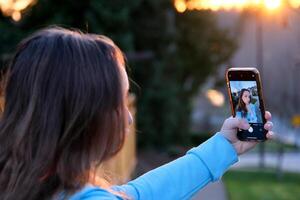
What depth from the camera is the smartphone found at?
2.10 metres

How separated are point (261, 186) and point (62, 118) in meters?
16.3

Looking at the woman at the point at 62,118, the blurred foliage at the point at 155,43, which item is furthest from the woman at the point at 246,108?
the blurred foliage at the point at 155,43

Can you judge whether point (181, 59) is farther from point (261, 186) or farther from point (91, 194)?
point (91, 194)

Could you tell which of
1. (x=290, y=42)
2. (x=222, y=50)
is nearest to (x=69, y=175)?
(x=290, y=42)

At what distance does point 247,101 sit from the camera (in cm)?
214

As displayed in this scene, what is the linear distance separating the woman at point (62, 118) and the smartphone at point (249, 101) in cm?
43

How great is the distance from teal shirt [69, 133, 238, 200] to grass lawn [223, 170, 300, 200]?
1225cm

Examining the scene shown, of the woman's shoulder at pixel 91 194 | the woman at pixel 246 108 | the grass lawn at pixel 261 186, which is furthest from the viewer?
the grass lawn at pixel 261 186

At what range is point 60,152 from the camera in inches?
68.6

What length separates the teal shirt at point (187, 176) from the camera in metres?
2.03

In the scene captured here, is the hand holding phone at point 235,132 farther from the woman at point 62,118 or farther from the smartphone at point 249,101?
the woman at point 62,118

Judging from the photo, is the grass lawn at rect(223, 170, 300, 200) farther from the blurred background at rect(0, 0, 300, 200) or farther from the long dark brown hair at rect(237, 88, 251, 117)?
the long dark brown hair at rect(237, 88, 251, 117)

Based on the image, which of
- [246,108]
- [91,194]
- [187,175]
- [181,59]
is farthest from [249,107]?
[181,59]

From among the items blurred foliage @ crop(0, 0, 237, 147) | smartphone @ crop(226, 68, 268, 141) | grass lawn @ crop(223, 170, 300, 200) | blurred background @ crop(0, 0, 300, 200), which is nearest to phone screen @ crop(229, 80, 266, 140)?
smartphone @ crop(226, 68, 268, 141)
